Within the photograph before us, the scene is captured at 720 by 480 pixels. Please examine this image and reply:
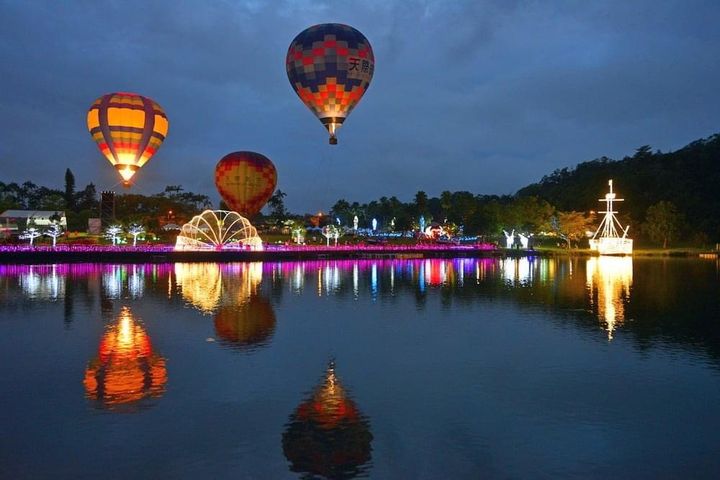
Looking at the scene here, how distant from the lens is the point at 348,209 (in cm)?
15225

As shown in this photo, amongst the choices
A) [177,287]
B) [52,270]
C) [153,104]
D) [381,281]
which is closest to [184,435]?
[177,287]

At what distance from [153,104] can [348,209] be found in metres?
109

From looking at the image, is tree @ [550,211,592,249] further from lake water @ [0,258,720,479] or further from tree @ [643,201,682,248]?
lake water @ [0,258,720,479]

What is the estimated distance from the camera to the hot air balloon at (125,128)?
41.1 meters

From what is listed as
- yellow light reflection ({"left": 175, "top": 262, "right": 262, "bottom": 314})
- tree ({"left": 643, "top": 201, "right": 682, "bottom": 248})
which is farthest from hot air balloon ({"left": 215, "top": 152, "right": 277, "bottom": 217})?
tree ({"left": 643, "top": 201, "right": 682, "bottom": 248})

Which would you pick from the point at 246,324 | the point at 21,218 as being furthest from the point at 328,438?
the point at 21,218

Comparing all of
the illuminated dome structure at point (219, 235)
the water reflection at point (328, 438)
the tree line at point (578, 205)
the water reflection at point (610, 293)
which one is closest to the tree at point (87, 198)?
the tree line at point (578, 205)

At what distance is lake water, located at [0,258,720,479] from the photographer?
7.66 m

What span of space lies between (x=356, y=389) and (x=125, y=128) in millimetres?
35617

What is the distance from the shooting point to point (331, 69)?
35.3 m

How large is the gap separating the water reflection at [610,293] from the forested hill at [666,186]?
4714 centimetres

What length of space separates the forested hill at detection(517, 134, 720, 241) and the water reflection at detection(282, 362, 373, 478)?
7758 cm

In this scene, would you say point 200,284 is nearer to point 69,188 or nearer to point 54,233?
point 54,233

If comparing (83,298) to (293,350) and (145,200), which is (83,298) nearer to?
(293,350)
